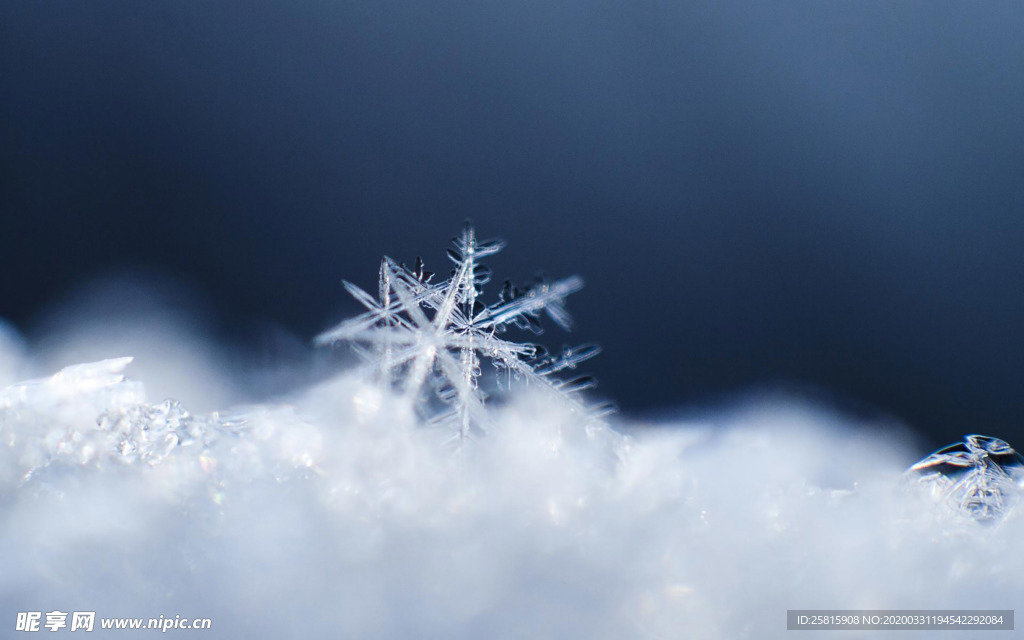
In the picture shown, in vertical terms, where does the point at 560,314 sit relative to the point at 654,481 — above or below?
above

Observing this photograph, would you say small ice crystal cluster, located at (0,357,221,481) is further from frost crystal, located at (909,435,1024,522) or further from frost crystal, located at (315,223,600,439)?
frost crystal, located at (909,435,1024,522)

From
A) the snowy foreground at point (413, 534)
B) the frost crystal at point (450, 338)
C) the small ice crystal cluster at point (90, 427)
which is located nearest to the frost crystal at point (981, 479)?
the snowy foreground at point (413, 534)

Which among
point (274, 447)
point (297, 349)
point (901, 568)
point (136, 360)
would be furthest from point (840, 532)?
point (136, 360)

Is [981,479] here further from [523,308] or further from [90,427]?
[90,427]

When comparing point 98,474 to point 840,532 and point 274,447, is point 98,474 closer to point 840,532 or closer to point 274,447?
point 274,447

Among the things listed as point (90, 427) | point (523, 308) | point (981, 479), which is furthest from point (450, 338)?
point (981, 479)

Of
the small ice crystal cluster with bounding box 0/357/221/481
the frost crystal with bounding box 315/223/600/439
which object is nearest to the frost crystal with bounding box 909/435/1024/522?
the frost crystal with bounding box 315/223/600/439
